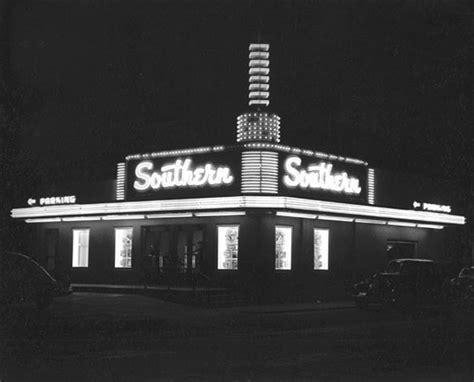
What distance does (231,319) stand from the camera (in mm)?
22953

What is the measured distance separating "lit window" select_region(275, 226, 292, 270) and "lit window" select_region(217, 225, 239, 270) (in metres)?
1.67

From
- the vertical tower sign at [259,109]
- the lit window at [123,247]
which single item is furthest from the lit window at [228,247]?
the lit window at [123,247]

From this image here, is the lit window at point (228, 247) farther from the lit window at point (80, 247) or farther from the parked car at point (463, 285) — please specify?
the parked car at point (463, 285)

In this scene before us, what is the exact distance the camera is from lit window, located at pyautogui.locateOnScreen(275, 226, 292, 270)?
30.8 m

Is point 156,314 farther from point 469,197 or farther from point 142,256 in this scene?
point 469,197

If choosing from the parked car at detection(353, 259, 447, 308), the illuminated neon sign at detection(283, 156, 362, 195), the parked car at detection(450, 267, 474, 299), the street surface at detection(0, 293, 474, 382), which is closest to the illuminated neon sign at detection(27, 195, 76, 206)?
the street surface at detection(0, 293, 474, 382)

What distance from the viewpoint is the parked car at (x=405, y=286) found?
2712 cm

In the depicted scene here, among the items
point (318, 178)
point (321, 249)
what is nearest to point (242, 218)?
point (318, 178)

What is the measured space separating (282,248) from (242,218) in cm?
224

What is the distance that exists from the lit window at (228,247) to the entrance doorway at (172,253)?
1.03m

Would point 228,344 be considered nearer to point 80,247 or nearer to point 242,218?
point 242,218

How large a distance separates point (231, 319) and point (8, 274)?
23.2 feet

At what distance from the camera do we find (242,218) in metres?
30.3

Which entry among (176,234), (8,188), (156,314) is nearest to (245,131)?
(176,234)
